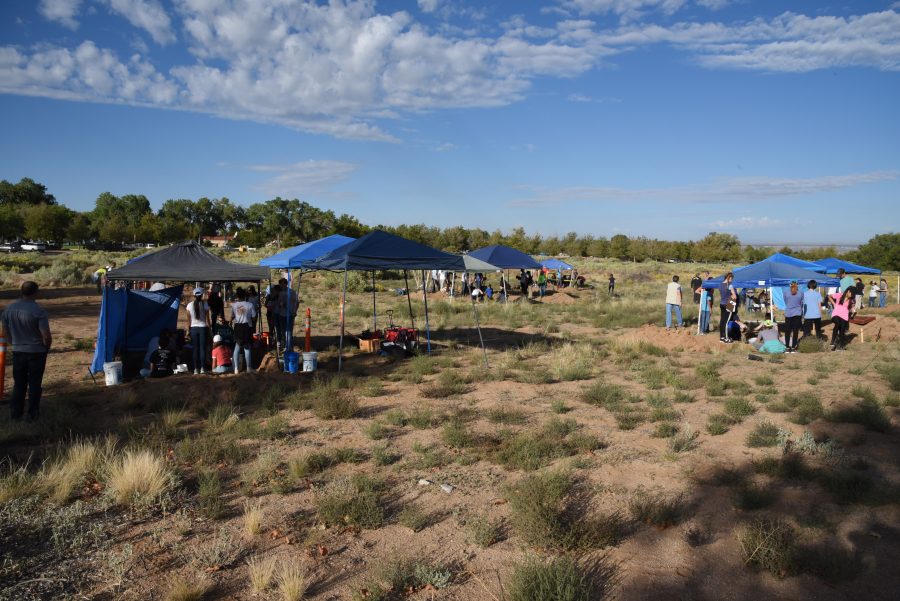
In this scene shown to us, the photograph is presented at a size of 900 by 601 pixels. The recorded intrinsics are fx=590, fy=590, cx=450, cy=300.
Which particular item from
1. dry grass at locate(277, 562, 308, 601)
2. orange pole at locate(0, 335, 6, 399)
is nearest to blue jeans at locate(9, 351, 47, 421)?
orange pole at locate(0, 335, 6, 399)

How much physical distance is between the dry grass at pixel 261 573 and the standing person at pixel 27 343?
204 inches

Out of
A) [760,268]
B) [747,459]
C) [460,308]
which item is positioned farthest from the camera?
[460,308]

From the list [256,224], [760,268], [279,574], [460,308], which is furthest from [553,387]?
[256,224]

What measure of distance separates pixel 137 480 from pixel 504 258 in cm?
2338

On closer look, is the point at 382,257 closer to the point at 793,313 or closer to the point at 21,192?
the point at 793,313

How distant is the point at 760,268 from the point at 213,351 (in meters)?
15.5

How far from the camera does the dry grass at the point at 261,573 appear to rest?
4.66 m

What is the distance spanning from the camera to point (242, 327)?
12070mm

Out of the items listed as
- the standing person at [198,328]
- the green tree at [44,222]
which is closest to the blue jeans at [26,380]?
the standing person at [198,328]

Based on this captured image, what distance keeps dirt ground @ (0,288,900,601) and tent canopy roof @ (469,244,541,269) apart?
15.2 m

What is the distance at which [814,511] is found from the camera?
6.07 m

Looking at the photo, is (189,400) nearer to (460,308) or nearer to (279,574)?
(279,574)

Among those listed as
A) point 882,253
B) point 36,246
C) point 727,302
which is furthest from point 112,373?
point 36,246

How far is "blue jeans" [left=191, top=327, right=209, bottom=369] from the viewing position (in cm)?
1216
